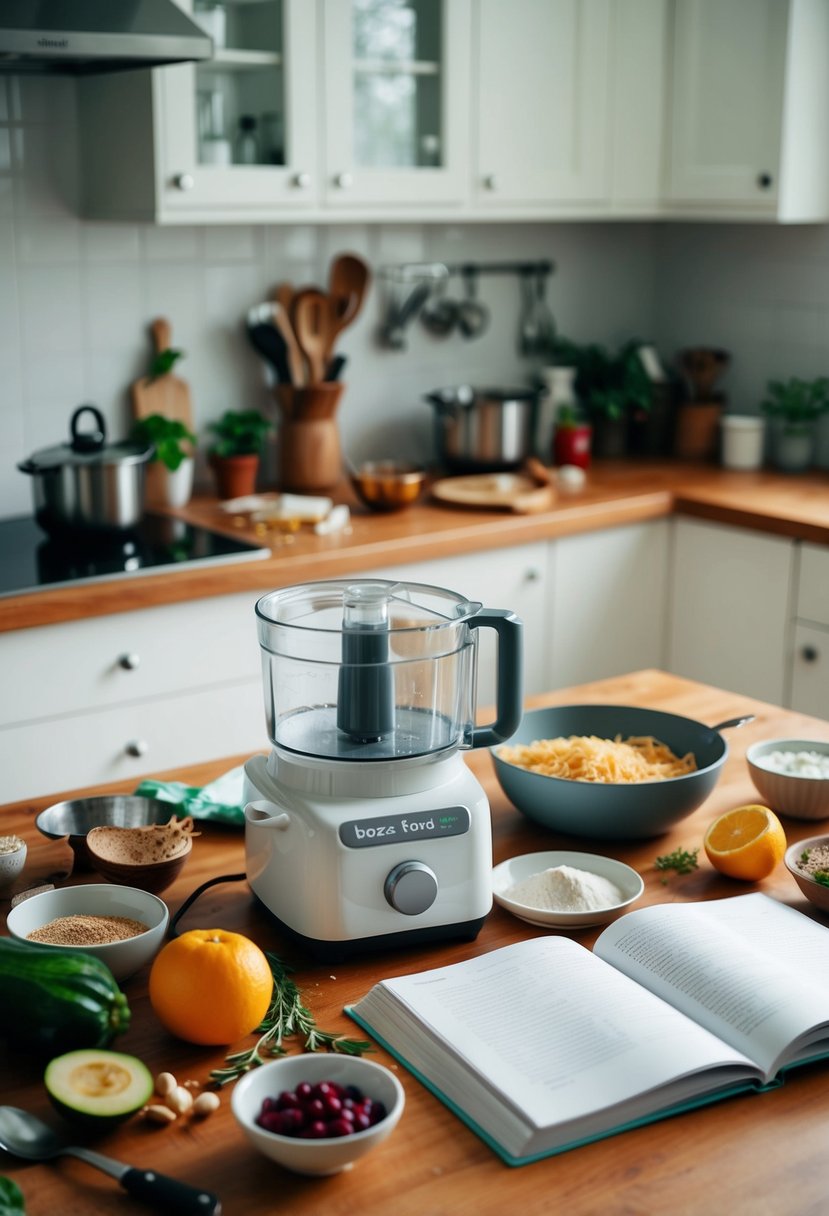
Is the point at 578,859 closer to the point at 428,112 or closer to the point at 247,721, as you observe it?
the point at 247,721

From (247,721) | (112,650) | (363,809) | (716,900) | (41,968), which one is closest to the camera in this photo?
(41,968)

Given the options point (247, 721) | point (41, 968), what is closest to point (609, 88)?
point (247, 721)

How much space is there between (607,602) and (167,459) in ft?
3.64

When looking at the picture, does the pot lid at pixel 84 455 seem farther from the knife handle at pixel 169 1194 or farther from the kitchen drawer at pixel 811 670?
the knife handle at pixel 169 1194

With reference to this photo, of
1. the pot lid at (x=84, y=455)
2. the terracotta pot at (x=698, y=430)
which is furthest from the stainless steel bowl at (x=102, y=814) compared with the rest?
the terracotta pot at (x=698, y=430)

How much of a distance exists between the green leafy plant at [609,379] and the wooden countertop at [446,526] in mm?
164

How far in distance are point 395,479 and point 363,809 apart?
1.82 metres

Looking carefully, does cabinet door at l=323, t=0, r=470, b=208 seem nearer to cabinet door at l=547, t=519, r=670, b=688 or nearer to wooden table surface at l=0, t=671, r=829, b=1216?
cabinet door at l=547, t=519, r=670, b=688

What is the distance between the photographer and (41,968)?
1072 millimetres

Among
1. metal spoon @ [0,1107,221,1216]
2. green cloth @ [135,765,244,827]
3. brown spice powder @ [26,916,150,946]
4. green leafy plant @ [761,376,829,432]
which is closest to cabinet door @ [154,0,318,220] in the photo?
green leafy plant @ [761,376,829,432]

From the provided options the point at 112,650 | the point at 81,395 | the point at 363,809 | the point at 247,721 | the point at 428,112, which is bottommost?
the point at 247,721

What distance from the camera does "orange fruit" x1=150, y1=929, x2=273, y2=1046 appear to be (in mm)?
1099

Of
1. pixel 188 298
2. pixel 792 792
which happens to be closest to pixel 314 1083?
pixel 792 792

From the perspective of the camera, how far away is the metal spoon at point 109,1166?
92 centimetres
